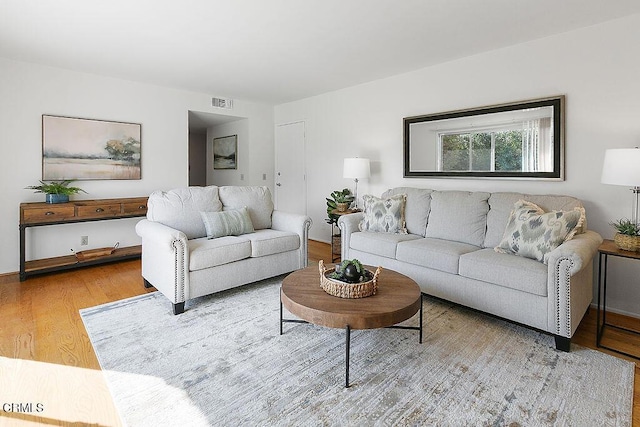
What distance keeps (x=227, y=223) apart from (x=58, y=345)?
158cm

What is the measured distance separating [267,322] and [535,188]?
107 inches

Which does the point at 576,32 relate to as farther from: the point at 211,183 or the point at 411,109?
the point at 211,183

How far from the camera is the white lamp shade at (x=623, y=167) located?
2229 millimetres

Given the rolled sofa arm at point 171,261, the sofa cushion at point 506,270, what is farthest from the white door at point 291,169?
the sofa cushion at point 506,270

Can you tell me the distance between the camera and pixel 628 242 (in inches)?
89.3

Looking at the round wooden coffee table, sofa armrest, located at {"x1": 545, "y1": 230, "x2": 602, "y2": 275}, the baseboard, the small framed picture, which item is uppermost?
the small framed picture

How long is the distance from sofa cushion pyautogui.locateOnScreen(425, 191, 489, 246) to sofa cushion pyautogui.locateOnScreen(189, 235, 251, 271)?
1830 mm

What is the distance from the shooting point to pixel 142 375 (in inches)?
76.4

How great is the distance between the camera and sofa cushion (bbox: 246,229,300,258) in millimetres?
3271

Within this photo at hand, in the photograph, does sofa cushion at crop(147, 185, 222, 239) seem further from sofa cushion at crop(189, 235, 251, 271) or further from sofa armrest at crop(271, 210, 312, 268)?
sofa armrest at crop(271, 210, 312, 268)

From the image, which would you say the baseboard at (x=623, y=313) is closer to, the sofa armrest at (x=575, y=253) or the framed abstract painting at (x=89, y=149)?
the sofa armrest at (x=575, y=253)

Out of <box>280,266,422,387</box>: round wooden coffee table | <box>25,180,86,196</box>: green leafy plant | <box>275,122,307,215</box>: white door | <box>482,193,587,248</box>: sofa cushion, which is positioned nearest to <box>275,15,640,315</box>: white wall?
<box>482,193,587,248</box>: sofa cushion

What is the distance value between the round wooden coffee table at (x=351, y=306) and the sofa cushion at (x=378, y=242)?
0.90 metres

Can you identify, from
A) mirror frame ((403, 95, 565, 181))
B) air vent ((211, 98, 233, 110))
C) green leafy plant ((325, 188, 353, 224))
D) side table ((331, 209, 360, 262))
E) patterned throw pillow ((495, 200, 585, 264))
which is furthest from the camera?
air vent ((211, 98, 233, 110))
